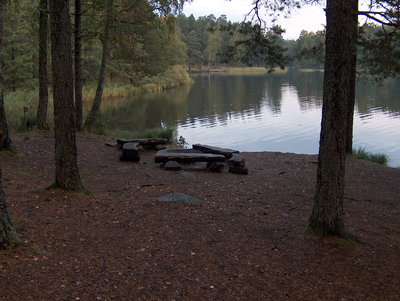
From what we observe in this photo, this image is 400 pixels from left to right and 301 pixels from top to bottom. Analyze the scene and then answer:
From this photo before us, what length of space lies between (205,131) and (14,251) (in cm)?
1806

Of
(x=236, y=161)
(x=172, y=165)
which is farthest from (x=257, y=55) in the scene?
(x=172, y=165)

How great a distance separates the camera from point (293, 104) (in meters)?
33.7

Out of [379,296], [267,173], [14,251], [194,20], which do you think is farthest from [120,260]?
[194,20]

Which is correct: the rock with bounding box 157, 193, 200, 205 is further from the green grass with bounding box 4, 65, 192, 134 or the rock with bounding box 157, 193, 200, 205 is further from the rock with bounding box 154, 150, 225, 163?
the green grass with bounding box 4, 65, 192, 134

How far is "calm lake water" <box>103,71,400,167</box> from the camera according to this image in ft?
61.5

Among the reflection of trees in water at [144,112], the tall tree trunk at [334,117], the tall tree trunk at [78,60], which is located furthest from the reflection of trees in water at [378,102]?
the tall tree trunk at [334,117]

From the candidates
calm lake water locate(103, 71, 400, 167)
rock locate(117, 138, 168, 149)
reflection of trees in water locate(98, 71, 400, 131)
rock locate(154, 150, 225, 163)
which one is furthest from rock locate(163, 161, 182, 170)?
reflection of trees in water locate(98, 71, 400, 131)

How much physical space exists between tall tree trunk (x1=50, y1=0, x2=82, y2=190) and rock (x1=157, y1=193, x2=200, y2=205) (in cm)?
146

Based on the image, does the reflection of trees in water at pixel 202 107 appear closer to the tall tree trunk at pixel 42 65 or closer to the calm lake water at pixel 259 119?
the calm lake water at pixel 259 119

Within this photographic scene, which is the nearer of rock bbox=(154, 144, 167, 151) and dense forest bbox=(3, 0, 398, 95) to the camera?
dense forest bbox=(3, 0, 398, 95)

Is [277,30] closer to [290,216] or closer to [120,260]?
[290,216]

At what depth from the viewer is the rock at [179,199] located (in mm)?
6541

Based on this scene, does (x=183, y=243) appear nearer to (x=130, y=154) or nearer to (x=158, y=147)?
(x=130, y=154)

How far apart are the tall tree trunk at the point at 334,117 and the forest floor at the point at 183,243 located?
409 mm
